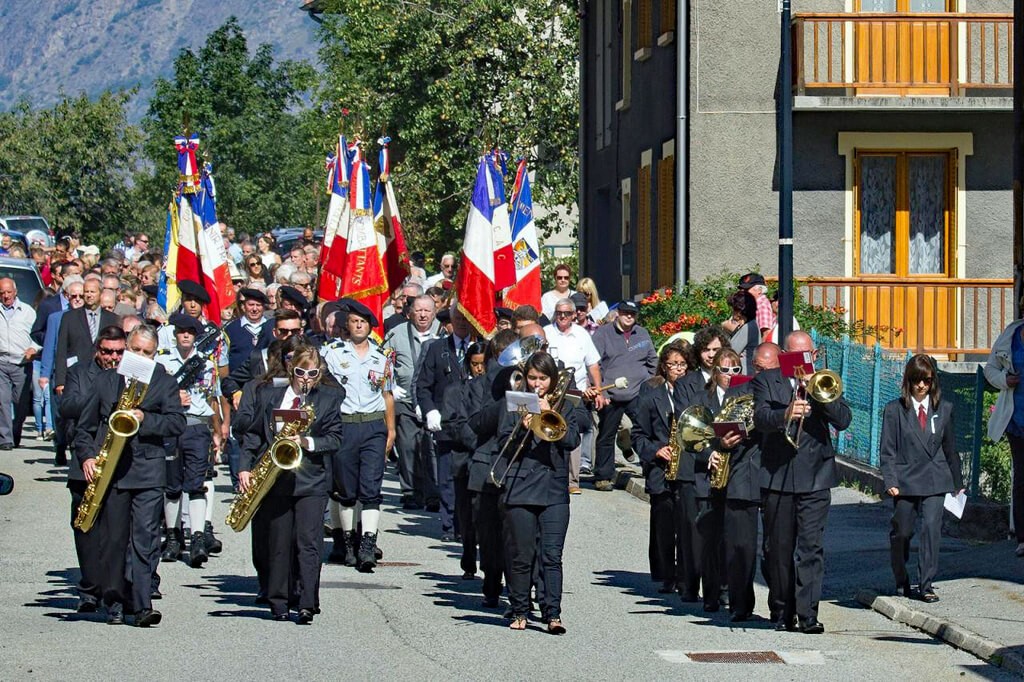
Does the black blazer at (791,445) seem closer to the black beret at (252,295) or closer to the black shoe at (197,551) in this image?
the black shoe at (197,551)

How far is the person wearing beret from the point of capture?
48.6 ft

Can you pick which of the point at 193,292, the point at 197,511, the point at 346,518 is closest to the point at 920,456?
the point at 346,518

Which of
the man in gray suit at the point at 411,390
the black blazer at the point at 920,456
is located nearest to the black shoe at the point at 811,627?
the black blazer at the point at 920,456

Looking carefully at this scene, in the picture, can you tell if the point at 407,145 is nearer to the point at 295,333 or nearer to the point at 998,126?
the point at 998,126

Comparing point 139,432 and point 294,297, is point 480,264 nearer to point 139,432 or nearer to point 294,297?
point 294,297

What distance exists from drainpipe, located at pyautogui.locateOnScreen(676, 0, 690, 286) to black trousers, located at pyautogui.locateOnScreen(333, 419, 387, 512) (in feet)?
35.6

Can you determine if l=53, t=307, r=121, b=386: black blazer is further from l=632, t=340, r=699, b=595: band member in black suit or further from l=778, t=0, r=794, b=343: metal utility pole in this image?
l=632, t=340, r=699, b=595: band member in black suit

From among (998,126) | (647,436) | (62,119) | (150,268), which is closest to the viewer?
(647,436)

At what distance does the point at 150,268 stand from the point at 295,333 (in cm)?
1305

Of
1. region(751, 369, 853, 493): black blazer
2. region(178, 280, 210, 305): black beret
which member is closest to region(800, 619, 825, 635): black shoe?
region(751, 369, 853, 493): black blazer

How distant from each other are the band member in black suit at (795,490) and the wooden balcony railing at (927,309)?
12.7 metres

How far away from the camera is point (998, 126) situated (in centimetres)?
2516

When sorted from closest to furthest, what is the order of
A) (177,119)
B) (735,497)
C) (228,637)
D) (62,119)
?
1. (228,637)
2. (735,497)
3. (177,119)
4. (62,119)

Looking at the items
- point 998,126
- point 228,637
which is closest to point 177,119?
point 998,126
